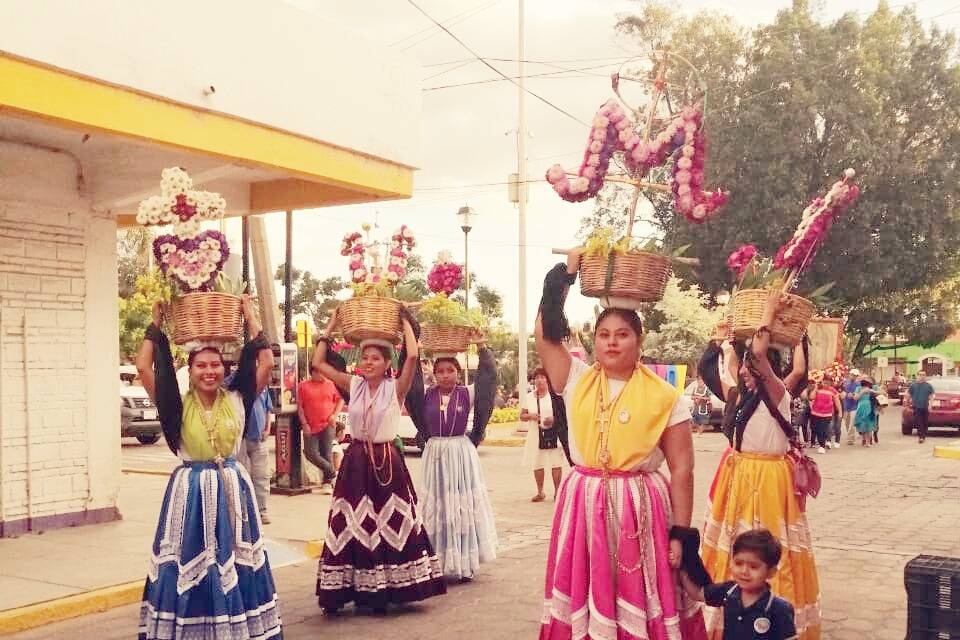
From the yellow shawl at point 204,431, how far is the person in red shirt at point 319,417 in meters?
7.38

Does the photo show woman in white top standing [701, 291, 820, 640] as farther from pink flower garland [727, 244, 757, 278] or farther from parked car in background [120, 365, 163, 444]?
parked car in background [120, 365, 163, 444]

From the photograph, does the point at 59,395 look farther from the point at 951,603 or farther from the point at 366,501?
the point at 951,603

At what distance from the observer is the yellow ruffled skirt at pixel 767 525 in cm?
595

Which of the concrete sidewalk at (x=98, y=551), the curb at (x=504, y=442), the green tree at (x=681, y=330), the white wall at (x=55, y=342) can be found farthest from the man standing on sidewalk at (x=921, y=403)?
the white wall at (x=55, y=342)

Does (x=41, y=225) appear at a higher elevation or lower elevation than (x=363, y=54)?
lower

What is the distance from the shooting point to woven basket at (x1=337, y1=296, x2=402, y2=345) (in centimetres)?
701

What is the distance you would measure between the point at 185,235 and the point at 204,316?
1.61ft

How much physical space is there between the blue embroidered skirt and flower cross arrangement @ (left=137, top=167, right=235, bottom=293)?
1092 mm

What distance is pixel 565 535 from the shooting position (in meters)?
4.56

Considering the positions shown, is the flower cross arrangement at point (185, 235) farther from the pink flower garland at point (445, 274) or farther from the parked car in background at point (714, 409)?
the parked car in background at point (714, 409)

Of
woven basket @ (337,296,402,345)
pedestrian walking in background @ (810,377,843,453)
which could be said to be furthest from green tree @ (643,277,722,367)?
woven basket @ (337,296,402,345)

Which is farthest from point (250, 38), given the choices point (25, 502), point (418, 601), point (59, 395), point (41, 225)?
point (418, 601)

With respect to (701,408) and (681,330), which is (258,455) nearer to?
(701,408)

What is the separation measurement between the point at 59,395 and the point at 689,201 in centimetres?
787
